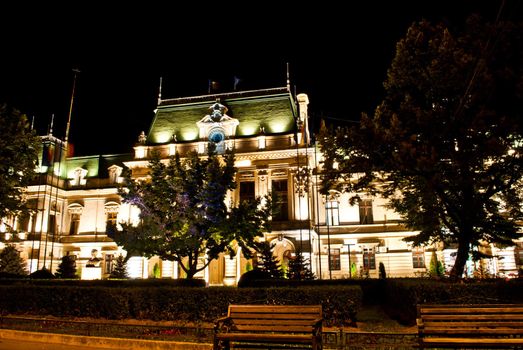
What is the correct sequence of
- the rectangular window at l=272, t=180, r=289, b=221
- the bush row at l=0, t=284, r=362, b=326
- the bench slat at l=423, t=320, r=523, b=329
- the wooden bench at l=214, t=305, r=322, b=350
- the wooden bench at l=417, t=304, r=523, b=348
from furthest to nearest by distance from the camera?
the rectangular window at l=272, t=180, r=289, b=221 → the bush row at l=0, t=284, r=362, b=326 → the wooden bench at l=214, t=305, r=322, b=350 → the bench slat at l=423, t=320, r=523, b=329 → the wooden bench at l=417, t=304, r=523, b=348

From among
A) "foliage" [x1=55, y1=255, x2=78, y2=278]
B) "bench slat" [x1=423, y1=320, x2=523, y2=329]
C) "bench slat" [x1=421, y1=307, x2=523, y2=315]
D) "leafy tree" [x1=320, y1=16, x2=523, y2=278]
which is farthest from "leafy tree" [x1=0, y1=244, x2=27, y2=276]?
"bench slat" [x1=423, y1=320, x2=523, y2=329]

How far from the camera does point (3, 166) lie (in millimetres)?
25156

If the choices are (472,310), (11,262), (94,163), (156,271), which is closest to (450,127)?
(472,310)

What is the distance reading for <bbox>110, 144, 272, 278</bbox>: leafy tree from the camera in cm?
2166

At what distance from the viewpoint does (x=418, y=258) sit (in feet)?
123

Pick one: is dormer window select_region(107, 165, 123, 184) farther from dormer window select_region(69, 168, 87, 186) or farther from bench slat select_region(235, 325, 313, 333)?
bench slat select_region(235, 325, 313, 333)

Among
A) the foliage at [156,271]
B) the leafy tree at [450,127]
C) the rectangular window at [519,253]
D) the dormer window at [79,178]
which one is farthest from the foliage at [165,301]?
the dormer window at [79,178]

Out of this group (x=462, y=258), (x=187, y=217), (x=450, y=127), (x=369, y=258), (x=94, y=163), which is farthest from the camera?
(x=94, y=163)

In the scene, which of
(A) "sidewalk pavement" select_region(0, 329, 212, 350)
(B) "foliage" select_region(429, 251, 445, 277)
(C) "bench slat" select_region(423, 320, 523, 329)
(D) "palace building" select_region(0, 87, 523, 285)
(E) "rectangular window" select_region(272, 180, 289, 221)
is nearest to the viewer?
(C) "bench slat" select_region(423, 320, 523, 329)

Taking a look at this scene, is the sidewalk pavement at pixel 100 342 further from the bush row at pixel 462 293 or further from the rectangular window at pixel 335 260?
the rectangular window at pixel 335 260

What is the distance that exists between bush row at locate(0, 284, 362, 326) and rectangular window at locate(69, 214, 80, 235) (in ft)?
96.0

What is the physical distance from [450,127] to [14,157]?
23.9 meters

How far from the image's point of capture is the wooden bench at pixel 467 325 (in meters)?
7.43

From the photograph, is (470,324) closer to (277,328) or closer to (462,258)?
(277,328)
